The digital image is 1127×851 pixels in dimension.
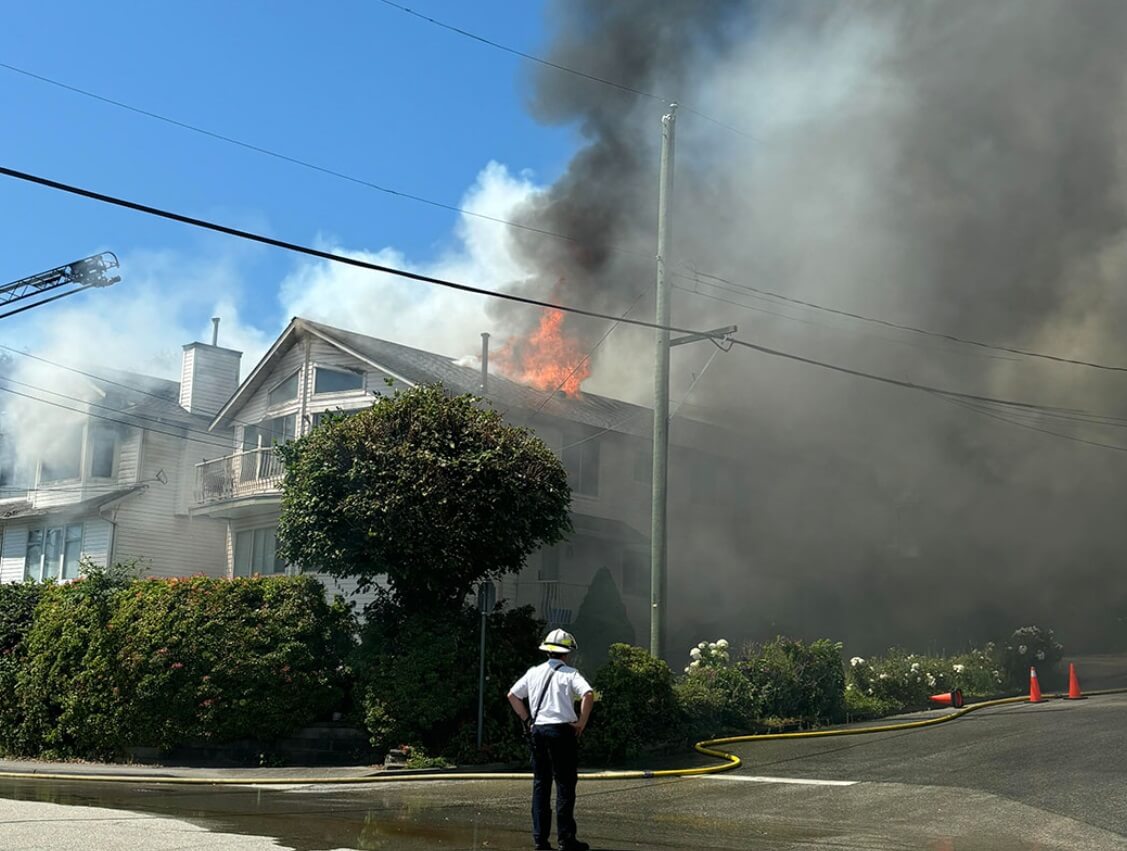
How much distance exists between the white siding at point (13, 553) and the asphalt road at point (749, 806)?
903 inches

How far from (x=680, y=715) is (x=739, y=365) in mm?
17253

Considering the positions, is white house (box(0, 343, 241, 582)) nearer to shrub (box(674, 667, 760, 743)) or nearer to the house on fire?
the house on fire

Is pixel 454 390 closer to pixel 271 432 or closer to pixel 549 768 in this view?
pixel 271 432

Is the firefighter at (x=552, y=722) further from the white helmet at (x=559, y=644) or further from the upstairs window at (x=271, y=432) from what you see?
the upstairs window at (x=271, y=432)

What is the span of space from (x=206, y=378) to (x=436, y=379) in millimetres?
11022

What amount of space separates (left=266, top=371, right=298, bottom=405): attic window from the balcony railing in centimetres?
142

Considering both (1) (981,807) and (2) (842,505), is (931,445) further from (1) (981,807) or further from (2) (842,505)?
(1) (981,807)

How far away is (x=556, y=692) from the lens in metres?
8.88

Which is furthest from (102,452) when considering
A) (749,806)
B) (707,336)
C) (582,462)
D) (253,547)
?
(749,806)

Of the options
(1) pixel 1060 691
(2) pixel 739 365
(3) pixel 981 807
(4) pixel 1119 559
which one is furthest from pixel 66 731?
(4) pixel 1119 559

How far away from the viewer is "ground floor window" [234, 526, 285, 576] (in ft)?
98.1

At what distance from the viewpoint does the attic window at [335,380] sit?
95.3 ft

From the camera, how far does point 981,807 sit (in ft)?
35.0

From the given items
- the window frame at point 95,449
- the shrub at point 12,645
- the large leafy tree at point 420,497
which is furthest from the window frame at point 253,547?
the large leafy tree at point 420,497
